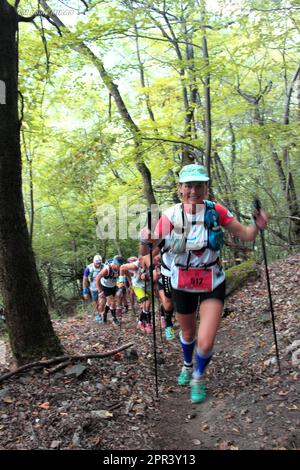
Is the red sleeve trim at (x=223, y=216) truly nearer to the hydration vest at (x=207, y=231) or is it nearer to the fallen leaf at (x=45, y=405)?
the hydration vest at (x=207, y=231)

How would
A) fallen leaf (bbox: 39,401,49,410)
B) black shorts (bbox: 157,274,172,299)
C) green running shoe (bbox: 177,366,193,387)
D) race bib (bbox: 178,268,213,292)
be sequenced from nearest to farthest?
race bib (bbox: 178,268,213,292)
fallen leaf (bbox: 39,401,49,410)
green running shoe (bbox: 177,366,193,387)
black shorts (bbox: 157,274,172,299)

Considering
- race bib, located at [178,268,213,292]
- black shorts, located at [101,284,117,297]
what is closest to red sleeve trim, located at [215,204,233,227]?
race bib, located at [178,268,213,292]

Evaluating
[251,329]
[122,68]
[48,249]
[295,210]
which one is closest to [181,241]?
[251,329]

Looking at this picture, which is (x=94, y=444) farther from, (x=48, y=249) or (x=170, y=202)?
(x=48, y=249)

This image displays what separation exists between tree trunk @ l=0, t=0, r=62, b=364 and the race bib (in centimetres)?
224

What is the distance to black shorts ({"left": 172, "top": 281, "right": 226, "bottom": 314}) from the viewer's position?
13.9ft

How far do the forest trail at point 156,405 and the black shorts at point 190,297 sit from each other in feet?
3.81

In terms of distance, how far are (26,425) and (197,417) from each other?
1.85 m

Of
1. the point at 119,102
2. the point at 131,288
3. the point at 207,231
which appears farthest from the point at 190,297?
the point at 119,102

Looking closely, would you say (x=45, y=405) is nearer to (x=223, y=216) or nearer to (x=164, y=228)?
(x=164, y=228)

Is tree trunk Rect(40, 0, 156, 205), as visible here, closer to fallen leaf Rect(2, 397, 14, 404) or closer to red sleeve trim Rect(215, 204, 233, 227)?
red sleeve trim Rect(215, 204, 233, 227)

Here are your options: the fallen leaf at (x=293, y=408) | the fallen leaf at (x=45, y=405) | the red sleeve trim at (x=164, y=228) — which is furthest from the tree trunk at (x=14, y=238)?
the fallen leaf at (x=293, y=408)

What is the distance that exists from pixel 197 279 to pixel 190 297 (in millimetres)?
291

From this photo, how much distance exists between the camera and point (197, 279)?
4254mm
